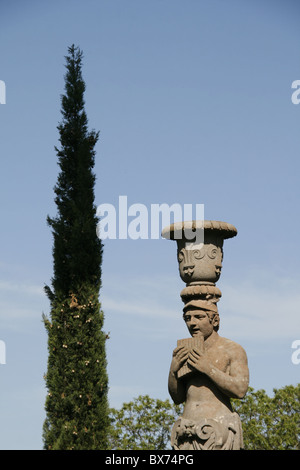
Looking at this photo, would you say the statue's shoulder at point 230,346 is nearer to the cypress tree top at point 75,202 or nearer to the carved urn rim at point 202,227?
the carved urn rim at point 202,227

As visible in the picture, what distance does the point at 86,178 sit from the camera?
13.6 meters

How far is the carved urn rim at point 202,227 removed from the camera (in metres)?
7.91

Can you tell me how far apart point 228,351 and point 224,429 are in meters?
0.90

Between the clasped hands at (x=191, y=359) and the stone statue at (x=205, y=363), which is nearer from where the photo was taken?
the stone statue at (x=205, y=363)

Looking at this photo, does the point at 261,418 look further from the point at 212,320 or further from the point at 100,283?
the point at 212,320

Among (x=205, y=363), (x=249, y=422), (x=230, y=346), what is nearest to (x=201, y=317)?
(x=230, y=346)

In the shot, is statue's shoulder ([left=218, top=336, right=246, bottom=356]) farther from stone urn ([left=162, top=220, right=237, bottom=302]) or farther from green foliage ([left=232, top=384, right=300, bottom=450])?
green foliage ([left=232, top=384, right=300, bottom=450])

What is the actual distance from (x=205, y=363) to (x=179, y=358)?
0.39m

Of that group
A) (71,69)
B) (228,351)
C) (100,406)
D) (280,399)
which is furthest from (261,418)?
(228,351)

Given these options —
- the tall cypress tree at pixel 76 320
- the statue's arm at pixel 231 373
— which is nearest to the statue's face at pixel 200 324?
the statue's arm at pixel 231 373

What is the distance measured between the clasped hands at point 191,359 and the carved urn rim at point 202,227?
1.41 metres

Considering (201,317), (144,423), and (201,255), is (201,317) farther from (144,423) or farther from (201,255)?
(144,423)

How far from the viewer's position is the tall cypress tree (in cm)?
1241
